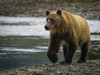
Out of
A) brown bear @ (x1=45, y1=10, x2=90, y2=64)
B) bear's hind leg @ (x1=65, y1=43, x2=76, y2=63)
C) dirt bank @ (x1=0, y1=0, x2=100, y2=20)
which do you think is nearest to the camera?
brown bear @ (x1=45, y1=10, x2=90, y2=64)

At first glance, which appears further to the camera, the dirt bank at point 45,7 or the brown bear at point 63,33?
the dirt bank at point 45,7

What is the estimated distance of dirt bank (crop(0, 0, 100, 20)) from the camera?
1629 inches

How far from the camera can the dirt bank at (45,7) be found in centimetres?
4138

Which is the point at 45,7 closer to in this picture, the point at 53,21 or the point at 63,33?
the point at 63,33

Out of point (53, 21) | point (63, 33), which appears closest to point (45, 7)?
point (63, 33)

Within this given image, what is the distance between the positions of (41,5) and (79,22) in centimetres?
3733

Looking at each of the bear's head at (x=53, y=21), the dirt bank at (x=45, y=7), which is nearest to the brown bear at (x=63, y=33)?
the bear's head at (x=53, y=21)

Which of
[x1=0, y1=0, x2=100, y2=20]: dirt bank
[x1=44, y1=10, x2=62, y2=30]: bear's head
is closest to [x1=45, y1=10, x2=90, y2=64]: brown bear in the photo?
[x1=44, y1=10, x2=62, y2=30]: bear's head

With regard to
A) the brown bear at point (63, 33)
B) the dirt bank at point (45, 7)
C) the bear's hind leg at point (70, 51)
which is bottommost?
the dirt bank at point (45, 7)

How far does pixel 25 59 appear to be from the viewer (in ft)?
38.7

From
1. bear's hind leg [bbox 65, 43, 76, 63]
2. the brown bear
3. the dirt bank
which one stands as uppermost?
the brown bear

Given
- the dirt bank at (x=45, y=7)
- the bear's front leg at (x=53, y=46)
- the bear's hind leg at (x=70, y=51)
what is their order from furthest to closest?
the dirt bank at (x=45, y=7)
the bear's hind leg at (x=70, y=51)
the bear's front leg at (x=53, y=46)

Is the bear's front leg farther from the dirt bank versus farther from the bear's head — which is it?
the dirt bank

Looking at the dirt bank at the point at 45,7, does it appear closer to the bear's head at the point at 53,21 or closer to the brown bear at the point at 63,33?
the brown bear at the point at 63,33
